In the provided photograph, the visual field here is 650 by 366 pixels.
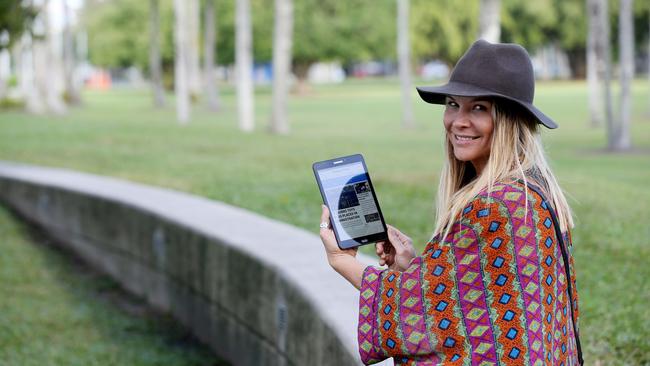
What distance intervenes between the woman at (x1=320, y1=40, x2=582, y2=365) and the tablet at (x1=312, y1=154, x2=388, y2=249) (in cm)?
15

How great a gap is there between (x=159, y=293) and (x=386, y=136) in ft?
62.1

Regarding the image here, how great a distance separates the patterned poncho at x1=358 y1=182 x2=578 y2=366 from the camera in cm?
300

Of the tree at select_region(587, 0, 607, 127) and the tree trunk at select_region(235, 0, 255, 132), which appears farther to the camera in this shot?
the tree trunk at select_region(235, 0, 255, 132)

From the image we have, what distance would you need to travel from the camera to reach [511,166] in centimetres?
310

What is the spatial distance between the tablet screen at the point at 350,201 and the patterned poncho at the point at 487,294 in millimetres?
294

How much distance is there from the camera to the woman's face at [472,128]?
127 inches

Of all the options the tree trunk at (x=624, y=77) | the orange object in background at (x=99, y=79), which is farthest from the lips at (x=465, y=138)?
the orange object in background at (x=99, y=79)

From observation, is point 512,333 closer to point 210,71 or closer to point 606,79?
point 606,79

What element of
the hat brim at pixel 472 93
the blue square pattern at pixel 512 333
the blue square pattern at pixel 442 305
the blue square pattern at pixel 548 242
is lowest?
the blue square pattern at pixel 512 333

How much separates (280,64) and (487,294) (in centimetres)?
2510

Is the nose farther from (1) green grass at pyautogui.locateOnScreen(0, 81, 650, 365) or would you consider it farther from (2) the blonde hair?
(1) green grass at pyautogui.locateOnScreen(0, 81, 650, 365)

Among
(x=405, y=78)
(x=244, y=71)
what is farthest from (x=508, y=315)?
(x=405, y=78)

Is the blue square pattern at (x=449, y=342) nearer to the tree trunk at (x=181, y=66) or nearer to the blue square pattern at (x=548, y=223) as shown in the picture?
the blue square pattern at (x=548, y=223)

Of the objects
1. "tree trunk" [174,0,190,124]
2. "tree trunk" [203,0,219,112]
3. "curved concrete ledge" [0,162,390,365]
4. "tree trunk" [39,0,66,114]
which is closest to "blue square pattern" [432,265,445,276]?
"curved concrete ledge" [0,162,390,365]
